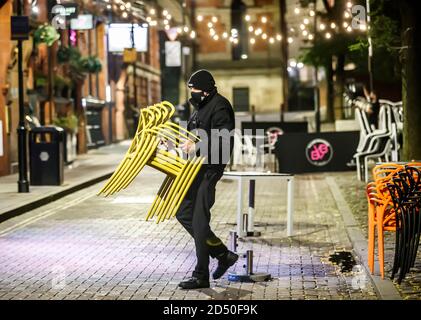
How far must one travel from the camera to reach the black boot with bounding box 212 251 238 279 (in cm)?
907

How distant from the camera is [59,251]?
458 inches

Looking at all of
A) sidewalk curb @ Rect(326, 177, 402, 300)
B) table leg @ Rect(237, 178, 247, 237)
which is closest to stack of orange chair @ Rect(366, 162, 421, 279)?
sidewalk curb @ Rect(326, 177, 402, 300)

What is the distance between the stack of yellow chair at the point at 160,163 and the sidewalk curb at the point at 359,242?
2053 millimetres

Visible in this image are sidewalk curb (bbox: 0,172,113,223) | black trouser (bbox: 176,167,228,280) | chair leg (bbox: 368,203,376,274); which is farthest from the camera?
sidewalk curb (bbox: 0,172,113,223)

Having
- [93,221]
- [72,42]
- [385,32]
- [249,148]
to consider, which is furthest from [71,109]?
[93,221]

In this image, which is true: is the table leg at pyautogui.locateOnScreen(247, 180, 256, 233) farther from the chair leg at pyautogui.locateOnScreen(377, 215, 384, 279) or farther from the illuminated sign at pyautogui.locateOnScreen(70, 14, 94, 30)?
the illuminated sign at pyautogui.locateOnScreen(70, 14, 94, 30)

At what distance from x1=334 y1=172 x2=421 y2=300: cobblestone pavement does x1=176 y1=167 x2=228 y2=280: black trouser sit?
1.83 metres

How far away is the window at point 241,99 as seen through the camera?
196 feet

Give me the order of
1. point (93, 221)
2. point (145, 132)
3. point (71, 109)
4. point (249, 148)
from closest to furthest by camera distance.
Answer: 1. point (145, 132)
2. point (93, 221)
3. point (249, 148)
4. point (71, 109)

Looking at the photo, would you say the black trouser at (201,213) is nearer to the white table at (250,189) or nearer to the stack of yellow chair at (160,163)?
the stack of yellow chair at (160,163)

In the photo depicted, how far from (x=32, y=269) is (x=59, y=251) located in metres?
1.41

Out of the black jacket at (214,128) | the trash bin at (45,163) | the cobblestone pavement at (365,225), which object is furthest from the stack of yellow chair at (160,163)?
the trash bin at (45,163)
